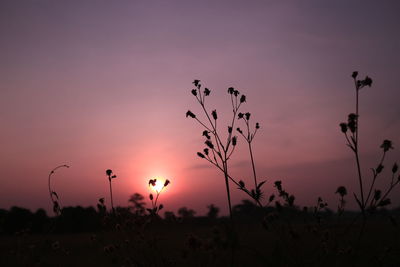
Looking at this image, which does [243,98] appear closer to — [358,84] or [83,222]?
[358,84]

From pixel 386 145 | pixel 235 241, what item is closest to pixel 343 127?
pixel 386 145

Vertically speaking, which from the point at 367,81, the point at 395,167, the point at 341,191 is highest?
the point at 367,81

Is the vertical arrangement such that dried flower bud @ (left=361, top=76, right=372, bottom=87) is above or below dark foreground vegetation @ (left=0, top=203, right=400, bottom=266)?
above

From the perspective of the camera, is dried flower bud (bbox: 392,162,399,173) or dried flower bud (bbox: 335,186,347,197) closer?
dried flower bud (bbox: 392,162,399,173)

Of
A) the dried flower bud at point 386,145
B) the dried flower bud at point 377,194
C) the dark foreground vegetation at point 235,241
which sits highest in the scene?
the dried flower bud at point 386,145

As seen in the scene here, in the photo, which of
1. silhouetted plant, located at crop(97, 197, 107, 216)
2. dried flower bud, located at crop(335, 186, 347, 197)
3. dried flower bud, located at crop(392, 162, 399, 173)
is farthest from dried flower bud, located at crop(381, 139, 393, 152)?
silhouetted plant, located at crop(97, 197, 107, 216)

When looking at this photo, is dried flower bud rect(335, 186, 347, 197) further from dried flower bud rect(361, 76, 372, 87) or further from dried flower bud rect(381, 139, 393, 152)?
dried flower bud rect(361, 76, 372, 87)

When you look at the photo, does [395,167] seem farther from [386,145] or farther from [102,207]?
[102,207]

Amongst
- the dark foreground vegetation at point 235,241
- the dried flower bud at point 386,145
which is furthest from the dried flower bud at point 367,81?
the dark foreground vegetation at point 235,241

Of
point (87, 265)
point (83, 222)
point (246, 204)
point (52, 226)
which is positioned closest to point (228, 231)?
point (52, 226)

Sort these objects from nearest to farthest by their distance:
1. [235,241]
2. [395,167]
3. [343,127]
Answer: [235,241], [343,127], [395,167]

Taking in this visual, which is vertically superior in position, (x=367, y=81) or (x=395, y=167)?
(x=367, y=81)

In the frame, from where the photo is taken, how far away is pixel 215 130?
5055 mm

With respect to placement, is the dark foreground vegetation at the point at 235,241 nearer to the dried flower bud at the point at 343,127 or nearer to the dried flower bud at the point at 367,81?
the dried flower bud at the point at 343,127
